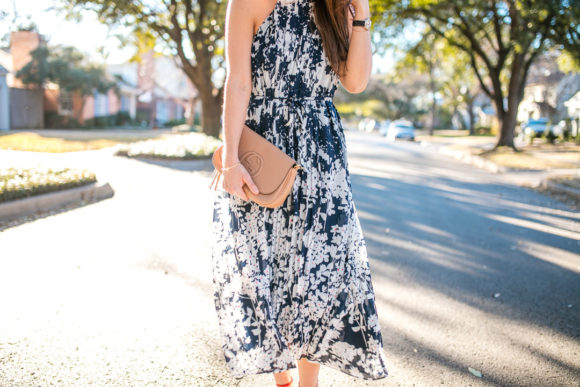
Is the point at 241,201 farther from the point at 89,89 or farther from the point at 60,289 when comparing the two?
the point at 89,89

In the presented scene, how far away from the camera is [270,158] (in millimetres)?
1750

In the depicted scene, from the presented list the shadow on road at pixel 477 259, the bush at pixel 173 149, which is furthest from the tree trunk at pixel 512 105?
the bush at pixel 173 149

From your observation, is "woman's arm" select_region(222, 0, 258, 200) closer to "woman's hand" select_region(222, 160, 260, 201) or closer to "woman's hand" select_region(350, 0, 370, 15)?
"woman's hand" select_region(222, 160, 260, 201)

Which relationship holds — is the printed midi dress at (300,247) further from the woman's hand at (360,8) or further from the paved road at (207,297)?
the paved road at (207,297)

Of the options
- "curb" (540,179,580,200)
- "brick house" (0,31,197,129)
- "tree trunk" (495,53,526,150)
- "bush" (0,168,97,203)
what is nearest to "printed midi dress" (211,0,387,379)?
"bush" (0,168,97,203)

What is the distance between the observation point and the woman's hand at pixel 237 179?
174cm

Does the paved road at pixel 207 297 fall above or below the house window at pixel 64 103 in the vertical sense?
below

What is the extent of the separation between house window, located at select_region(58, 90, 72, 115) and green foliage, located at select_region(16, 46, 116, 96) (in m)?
1.56

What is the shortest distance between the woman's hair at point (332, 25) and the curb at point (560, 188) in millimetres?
8631

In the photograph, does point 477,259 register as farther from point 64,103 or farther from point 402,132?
point 402,132

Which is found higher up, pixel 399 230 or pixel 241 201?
pixel 241 201

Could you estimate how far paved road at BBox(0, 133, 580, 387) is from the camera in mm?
2486

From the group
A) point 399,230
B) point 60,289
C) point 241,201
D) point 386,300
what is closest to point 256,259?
point 241,201

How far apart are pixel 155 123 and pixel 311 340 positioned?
39393 millimetres
